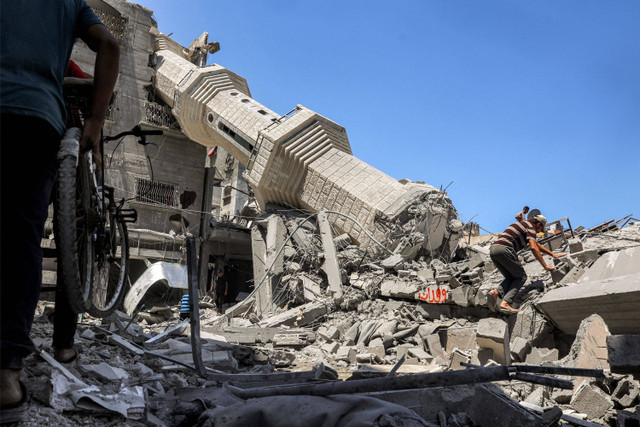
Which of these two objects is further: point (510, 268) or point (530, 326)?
point (510, 268)

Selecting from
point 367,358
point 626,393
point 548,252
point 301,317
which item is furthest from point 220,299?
point 626,393

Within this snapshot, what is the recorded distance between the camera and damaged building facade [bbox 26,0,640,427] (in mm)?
2475

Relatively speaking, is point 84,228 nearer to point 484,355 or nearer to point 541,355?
point 484,355

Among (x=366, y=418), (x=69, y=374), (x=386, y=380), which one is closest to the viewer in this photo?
(x=366, y=418)

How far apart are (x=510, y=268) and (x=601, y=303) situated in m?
2.16

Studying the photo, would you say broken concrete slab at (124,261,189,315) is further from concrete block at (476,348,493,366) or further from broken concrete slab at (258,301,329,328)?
concrete block at (476,348,493,366)

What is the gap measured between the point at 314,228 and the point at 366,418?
11634 mm

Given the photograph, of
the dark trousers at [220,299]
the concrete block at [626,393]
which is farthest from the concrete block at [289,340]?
the dark trousers at [220,299]

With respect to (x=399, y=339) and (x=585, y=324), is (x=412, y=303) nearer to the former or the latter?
(x=399, y=339)

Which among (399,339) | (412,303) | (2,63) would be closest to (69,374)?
(2,63)

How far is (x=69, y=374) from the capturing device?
2.57m

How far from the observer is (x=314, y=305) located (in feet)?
35.4

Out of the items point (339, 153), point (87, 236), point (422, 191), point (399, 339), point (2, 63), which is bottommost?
point (399, 339)

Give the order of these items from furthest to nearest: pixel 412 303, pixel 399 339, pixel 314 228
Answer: pixel 314 228 < pixel 412 303 < pixel 399 339
